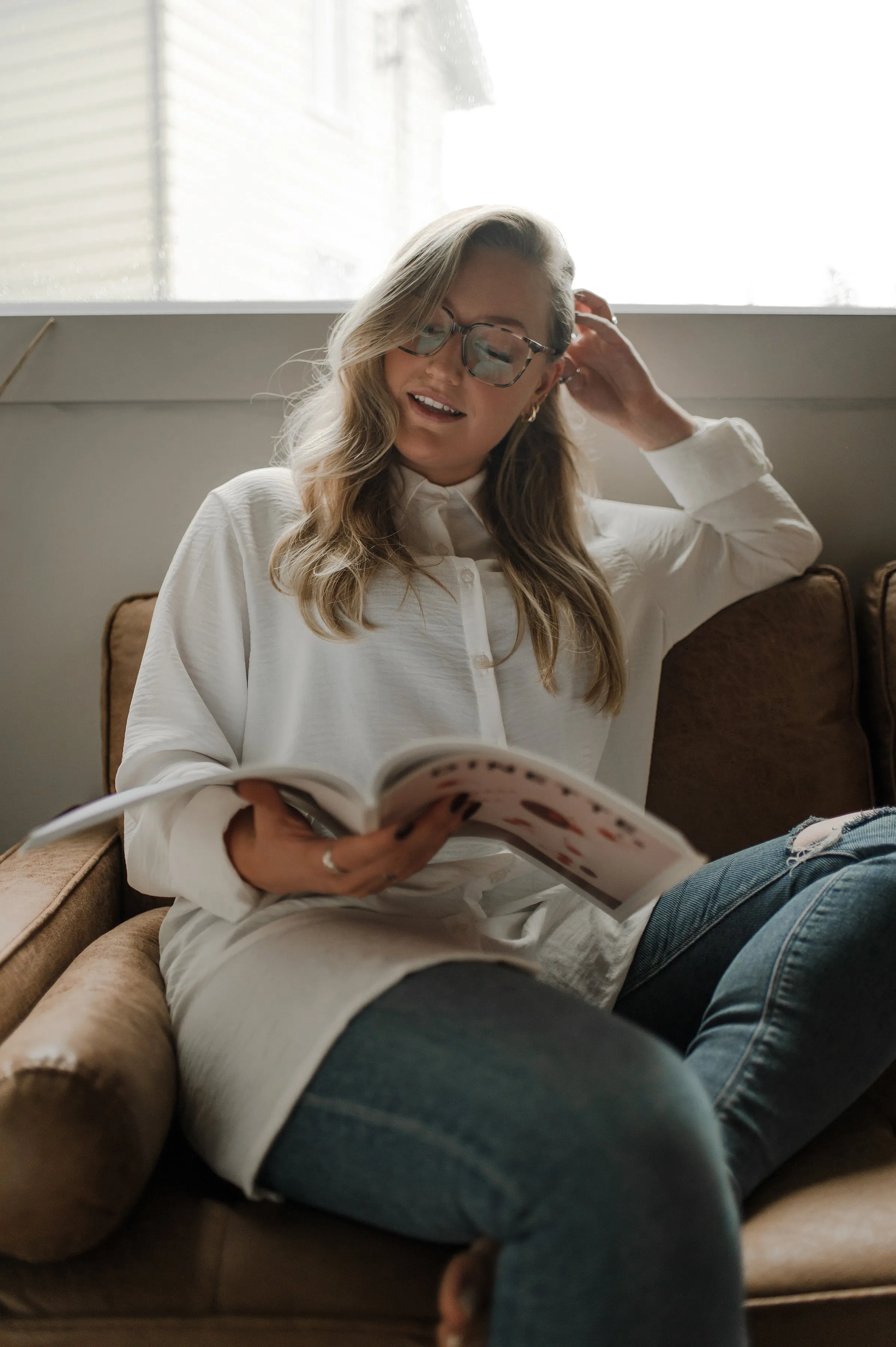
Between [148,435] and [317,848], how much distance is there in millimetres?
917

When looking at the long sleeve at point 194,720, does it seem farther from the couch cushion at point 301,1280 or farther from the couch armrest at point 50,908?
the couch cushion at point 301,1280

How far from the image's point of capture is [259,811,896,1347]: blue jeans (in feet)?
1.77

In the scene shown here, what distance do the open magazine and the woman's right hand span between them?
14 millimetres

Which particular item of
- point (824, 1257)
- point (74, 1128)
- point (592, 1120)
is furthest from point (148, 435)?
point (824, 1257)

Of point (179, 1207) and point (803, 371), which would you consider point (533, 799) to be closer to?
point (179, 1207)

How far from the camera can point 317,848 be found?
747 mm

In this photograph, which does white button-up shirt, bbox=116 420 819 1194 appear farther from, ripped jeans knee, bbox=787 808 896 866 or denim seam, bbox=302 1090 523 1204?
ripped jeans knee, bbox=787 808 896 866

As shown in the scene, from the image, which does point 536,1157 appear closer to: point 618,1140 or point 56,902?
point 618,1140

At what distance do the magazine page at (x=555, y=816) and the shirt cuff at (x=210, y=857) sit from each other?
198 mm

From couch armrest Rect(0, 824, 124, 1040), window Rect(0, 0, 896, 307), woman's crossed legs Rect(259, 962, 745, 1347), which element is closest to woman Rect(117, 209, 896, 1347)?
woman's crossed legs Rect(259, 962, 745, 1347)

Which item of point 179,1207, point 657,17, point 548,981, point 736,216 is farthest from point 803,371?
point 179,1207

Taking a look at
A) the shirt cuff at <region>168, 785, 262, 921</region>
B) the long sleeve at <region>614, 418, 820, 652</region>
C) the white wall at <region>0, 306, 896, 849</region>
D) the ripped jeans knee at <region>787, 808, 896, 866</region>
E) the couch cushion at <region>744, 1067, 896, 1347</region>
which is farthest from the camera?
the white wall at <region>0, 306, 896, 849</region>

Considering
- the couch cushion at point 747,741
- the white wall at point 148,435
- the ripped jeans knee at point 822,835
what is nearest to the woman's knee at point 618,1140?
the ripped jeans knee at point 822,835

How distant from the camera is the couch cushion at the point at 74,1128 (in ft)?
2.00
